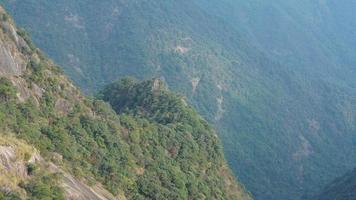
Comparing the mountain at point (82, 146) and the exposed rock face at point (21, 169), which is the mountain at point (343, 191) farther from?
the exposed rock face at point (21, 169)

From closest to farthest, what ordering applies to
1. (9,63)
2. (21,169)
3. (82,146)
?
(21,169), (9,63), (82,146)

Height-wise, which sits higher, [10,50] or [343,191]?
[10,50]

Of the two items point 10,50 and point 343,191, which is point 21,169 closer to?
point 10,50

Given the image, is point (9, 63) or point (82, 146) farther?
point (82, 146)

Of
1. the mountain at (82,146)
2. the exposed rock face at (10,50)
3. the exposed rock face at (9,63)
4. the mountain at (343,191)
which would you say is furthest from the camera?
the mountain at (343,191)

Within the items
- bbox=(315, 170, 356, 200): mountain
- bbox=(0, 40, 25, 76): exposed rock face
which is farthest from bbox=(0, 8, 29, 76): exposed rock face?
bbox=(315, 170, 356, 200): mountain

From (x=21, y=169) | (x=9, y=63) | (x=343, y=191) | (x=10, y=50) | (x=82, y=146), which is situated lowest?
(x=343, y=191)

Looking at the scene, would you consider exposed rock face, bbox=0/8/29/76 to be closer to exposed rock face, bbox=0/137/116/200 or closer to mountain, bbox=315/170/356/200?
exposed rock face, bbox=0/137/116/200

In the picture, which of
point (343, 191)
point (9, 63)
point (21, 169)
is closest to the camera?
point (21, 169)

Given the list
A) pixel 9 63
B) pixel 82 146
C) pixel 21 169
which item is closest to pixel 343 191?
pixel 82 146

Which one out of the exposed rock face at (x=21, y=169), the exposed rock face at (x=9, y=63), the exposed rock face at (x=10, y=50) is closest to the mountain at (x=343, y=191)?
the exposed rock face at (x=10, y=50)
